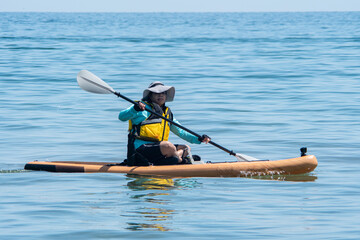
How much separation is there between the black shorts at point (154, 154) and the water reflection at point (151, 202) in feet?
0.74

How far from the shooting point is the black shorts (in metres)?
9.23

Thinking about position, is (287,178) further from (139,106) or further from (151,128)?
(139,106)

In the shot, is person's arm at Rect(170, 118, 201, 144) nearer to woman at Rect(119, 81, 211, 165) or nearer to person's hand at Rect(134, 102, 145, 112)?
woman at Rect(119, 81, 211, 165)

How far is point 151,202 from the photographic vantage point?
322 inches

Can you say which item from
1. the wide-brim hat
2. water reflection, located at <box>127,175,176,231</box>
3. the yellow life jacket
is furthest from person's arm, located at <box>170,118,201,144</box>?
water reflection, located at <box>127,175,176,231</box>

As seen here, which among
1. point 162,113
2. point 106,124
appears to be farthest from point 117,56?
point 162,113

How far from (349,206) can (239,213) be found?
1.22m

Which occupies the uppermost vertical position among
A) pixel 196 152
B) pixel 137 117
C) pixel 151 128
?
pixel 137 117

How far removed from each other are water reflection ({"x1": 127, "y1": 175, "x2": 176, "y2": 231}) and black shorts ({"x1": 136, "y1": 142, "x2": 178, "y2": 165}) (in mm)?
225

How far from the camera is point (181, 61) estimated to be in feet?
108

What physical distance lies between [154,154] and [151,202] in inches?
47.0

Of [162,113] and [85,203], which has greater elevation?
[162,113]

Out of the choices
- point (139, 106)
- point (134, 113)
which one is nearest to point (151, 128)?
point (134, 113)

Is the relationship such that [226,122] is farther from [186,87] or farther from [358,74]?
[358,74]
